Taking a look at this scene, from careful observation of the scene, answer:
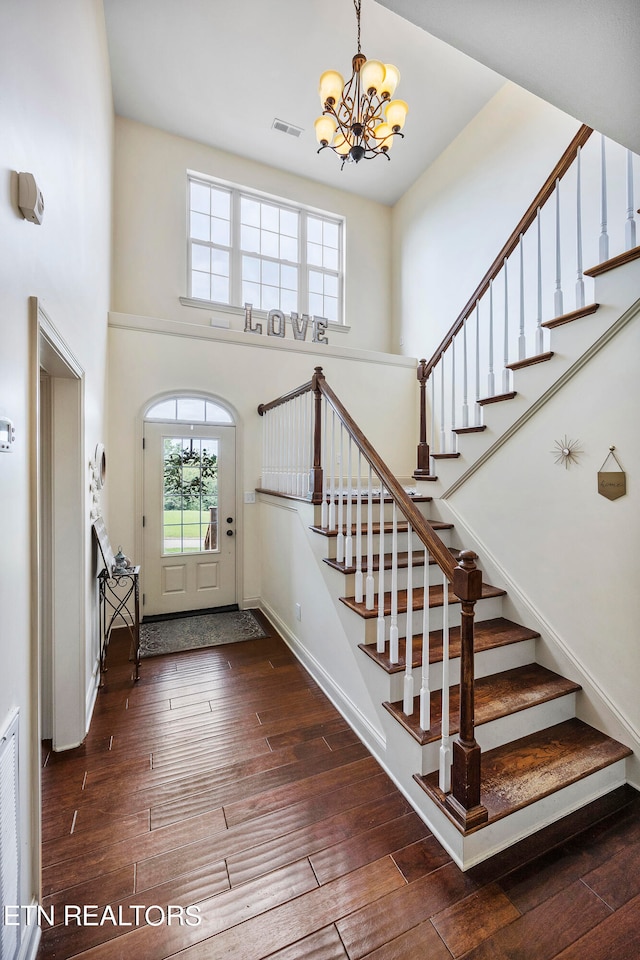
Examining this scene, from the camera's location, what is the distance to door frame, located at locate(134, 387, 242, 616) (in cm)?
400

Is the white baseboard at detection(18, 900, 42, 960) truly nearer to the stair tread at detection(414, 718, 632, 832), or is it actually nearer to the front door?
the stair tread at detection(414, 718, 632, 832)

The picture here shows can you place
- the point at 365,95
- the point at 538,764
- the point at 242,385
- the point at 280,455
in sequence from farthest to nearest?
1. the point at 242,385
2. the point at 280,455
3. the point at 365,95
4. the point at 538,764

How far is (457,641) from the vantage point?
230cm

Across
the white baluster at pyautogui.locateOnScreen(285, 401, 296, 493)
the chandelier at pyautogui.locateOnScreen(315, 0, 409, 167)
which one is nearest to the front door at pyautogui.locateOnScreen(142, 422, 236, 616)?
the white baluster at pyautogui.locateOnScreen(285, 401, 296, 493)

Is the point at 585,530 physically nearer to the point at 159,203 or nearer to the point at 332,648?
the point at 332,648

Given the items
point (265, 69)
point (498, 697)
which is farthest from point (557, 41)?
point (265, 69)

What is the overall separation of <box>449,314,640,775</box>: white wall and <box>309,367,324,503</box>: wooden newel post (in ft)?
4.10

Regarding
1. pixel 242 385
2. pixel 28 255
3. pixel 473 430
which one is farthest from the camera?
pixel 242 385

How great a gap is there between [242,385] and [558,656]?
3.69m

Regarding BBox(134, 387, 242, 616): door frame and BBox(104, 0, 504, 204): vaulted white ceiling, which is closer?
BBox(104, 0, 504, 204): vaulted white ceiling

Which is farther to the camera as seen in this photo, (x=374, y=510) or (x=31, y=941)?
(x=374, y=510)

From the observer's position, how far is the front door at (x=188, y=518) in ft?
13.4

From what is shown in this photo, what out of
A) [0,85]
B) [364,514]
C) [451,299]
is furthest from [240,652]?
[451,299]

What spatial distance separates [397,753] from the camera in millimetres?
1973
